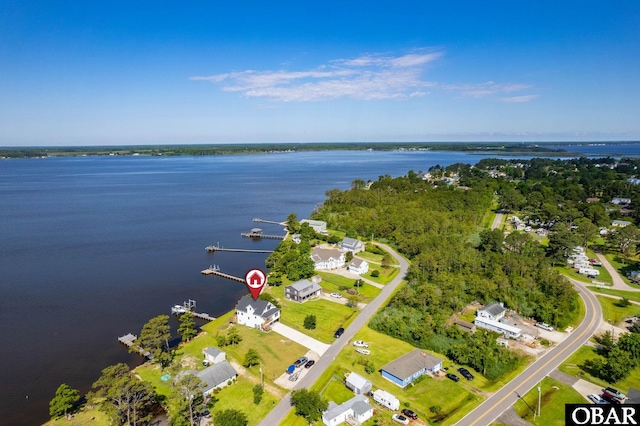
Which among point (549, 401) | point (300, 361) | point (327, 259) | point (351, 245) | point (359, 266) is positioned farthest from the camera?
point (351, 245)

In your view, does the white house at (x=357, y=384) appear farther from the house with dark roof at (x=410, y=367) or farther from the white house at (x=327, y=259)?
the white house at (x=327, y=259)

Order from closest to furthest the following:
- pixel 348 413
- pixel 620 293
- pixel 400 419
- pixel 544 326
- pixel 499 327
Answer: pixel 400 419 < pixel 348 413 < pixel 499 327 < pixel 544 326 < pixel 620 293

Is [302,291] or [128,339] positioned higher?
[302,291]

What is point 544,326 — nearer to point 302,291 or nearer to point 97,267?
point 302,291

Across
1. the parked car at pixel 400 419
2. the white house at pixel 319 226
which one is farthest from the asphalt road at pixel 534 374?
the white house at pixel 319 226

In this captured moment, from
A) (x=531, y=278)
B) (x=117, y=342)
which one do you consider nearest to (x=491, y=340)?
(x=531, y=278)

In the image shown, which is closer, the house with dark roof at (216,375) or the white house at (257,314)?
the house with dark roof at (216,375)

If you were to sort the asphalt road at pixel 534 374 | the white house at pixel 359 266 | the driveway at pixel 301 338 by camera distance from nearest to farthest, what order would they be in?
the asphalt road at pixel 534 374 → the driveway at pixel 301 338 → the white house at pixel 359 266

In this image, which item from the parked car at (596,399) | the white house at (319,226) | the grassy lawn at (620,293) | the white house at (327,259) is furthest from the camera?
the white house at (319,226)

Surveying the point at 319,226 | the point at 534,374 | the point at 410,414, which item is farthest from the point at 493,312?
the point at 319,226
